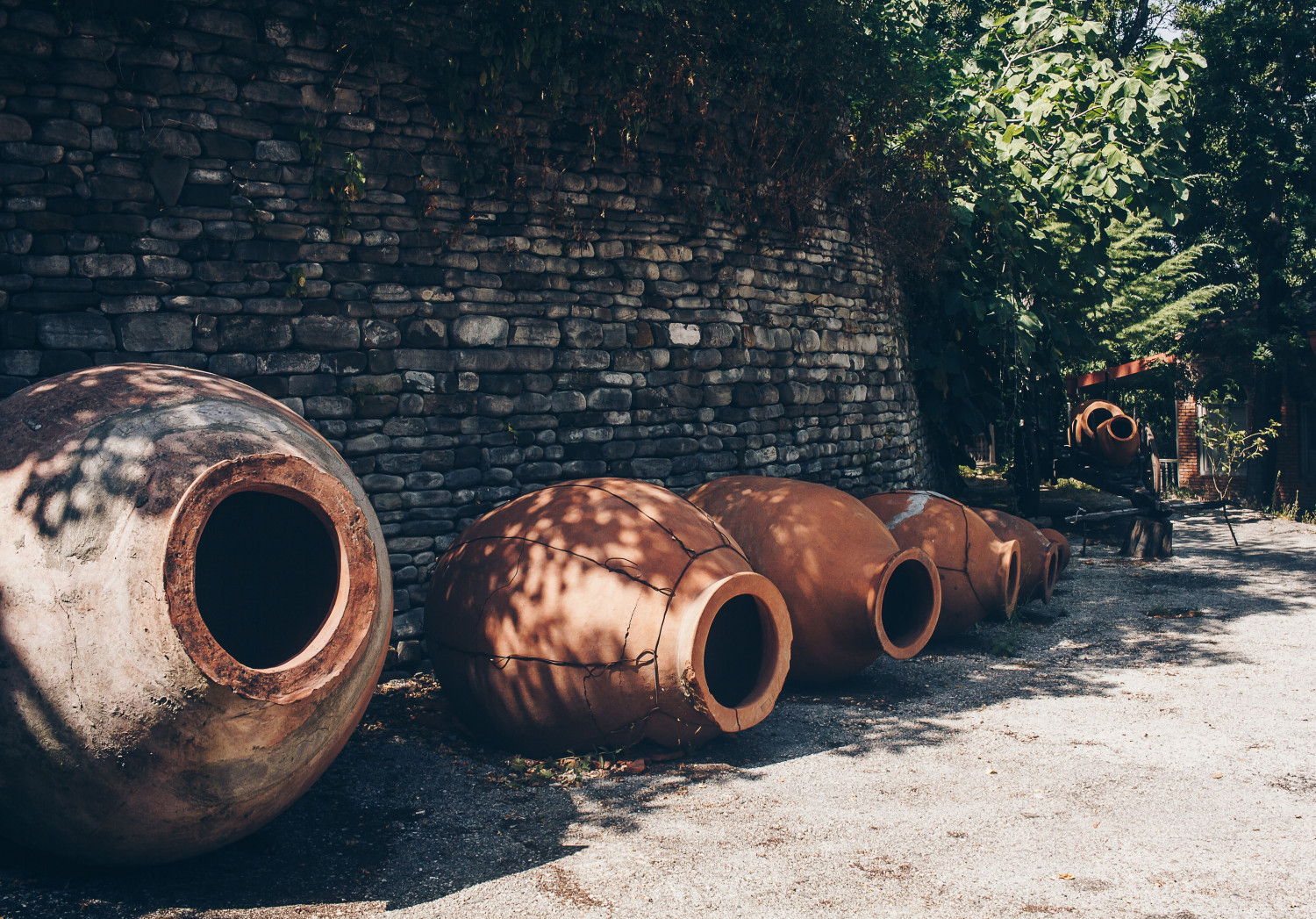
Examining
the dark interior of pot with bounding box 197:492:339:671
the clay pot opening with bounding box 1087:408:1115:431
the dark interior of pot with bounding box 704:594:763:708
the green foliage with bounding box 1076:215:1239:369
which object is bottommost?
the dark interior of pot with bounding box 704:594:763:708

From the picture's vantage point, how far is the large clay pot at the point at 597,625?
352 centimetres

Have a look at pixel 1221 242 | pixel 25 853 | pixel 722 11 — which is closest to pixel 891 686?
pixel 25 853

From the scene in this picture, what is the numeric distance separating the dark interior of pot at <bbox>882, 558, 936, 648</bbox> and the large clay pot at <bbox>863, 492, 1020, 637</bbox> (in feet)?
2.00

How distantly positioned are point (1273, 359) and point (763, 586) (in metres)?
13.0

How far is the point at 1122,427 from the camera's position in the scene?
1016 centimetres

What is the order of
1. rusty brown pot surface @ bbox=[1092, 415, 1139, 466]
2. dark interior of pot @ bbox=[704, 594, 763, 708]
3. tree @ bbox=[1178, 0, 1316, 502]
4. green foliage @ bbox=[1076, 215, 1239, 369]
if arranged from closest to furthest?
dark interior of pot @ bbox=[704, 594, 763, 708], rusty brown pot surface @ bbox=[1092, 415, 1139, 466], tree @ bbox=[1178, 0, 1316, 502], green foliage @ bbox=[1076, 215, 1239, 369]

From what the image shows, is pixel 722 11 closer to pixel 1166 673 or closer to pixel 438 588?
pixel 438 588

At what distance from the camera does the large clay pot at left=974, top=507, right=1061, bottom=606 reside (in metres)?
6.45

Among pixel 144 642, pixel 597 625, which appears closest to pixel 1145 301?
pixel 597 625

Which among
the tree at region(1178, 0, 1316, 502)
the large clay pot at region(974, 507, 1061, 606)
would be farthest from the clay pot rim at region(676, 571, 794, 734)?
the tree at region(1178, 0, 1316, 502)

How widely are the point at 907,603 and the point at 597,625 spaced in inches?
87.8

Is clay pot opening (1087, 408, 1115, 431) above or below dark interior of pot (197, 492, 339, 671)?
above

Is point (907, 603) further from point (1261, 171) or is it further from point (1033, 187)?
point (1261, 171)

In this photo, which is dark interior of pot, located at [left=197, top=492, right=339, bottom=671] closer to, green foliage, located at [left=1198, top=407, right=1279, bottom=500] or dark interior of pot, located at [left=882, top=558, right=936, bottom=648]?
dark interior of pot, located at [left=882, top=558, right=936, bottom=648]
